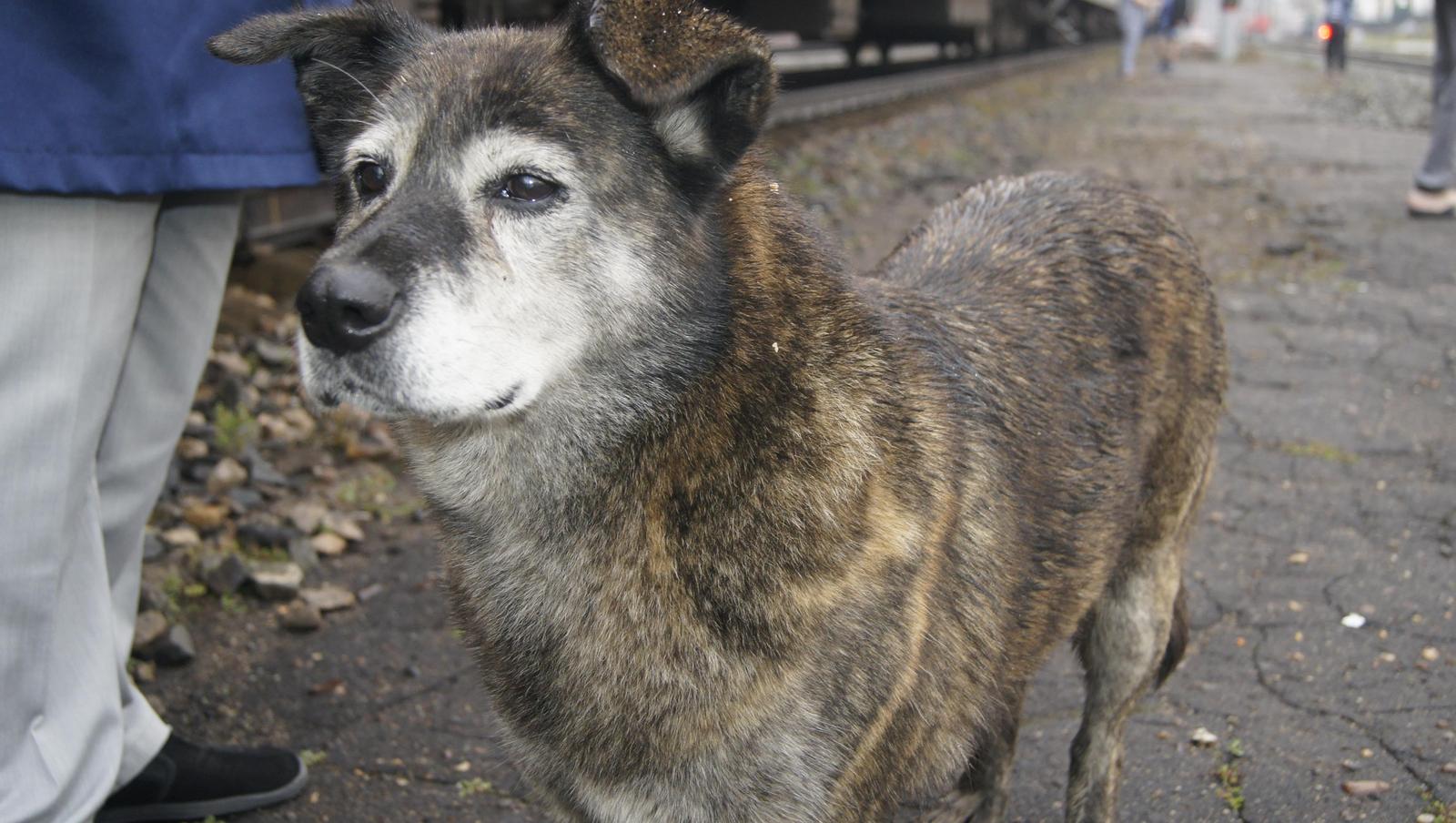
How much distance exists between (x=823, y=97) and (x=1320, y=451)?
26.7 ft

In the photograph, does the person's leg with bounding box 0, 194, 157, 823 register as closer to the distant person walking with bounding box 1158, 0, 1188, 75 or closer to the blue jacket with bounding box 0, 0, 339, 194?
the blue jacket with bounding box 0, 0, 339, 194

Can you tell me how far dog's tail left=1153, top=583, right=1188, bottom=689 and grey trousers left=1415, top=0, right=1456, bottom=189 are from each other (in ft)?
20.4

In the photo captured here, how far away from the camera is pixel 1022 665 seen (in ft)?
7.89

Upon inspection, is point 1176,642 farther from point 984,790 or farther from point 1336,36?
point 1336,36

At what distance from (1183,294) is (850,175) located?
6307mm

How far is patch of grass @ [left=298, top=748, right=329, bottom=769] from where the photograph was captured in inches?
116

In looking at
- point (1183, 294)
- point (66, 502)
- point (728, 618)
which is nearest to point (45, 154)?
point (66, 502)

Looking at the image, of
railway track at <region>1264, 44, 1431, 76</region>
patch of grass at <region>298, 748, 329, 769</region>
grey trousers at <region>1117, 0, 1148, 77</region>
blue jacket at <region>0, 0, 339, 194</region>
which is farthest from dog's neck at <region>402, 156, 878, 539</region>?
railway track at <region>1264, 44, 1431, 76</region>

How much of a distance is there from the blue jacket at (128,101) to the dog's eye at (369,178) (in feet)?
1.27

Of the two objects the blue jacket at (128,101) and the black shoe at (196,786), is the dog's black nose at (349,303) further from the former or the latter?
the black shoe at (196,786)

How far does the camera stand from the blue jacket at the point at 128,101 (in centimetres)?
210

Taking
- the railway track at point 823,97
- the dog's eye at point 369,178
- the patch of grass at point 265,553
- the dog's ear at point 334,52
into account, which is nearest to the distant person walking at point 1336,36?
the railway track at point 823,97

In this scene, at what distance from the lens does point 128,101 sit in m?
2.22

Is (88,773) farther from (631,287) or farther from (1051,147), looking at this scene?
(1051,147)
